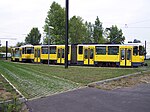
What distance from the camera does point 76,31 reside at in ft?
201

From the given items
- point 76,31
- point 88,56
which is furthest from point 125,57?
point 76,31

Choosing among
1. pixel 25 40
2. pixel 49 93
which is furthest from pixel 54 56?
pixel 25 40

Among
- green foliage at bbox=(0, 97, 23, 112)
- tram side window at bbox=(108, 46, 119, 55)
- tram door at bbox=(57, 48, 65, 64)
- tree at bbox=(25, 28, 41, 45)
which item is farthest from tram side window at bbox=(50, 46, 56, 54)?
tree at bbox=(25, 28, 41, 45)

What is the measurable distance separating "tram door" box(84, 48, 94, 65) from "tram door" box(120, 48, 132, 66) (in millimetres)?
3882

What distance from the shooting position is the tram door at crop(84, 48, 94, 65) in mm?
35969

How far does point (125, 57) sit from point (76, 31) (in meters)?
28.7

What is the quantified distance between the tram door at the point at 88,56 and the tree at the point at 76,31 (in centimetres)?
2232

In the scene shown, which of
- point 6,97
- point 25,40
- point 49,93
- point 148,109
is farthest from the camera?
point 25,40

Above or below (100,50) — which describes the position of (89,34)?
above

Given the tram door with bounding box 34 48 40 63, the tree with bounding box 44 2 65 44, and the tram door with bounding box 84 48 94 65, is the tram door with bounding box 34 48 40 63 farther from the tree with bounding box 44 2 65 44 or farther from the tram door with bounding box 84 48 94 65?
the tram door with bounding box 84 48 94 65

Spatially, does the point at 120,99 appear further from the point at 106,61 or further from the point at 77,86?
the point at 106,61

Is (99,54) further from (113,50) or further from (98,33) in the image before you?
(98,33)

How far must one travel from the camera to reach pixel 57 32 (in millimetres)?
50719

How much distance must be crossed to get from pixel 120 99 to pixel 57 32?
41.2 metres
